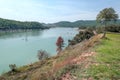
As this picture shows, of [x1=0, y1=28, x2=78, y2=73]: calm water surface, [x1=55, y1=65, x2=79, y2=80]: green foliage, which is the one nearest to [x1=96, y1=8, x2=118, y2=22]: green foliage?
[x1=0, y1=28, x2=78, y2=73]: calm water surface

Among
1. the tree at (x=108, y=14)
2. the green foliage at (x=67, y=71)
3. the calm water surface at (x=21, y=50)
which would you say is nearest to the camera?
the green foliage at (x=67, y=71)

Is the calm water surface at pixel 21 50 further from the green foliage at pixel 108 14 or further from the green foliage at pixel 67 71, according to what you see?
the green foliage at pixel 67 71

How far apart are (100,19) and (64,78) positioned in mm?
35497

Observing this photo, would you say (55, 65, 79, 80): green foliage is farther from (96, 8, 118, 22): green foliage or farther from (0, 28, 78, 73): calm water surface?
(96, 8, 118, 22): green foliage

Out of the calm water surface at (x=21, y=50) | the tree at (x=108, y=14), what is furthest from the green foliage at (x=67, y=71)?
the tree at (x=108, y=14)

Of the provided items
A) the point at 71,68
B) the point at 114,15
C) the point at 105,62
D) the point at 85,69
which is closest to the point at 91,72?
→ the point at 85,69

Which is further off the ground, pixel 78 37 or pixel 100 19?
pixel 100 19

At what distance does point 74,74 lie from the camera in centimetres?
900

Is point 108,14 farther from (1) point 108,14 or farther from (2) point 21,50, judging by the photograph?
(2) point 21,50

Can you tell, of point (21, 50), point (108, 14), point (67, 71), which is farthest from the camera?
point (21, 50)

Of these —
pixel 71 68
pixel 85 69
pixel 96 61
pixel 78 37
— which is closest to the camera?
pixel 85 69

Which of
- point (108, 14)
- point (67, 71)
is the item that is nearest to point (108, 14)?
point (108, 14)

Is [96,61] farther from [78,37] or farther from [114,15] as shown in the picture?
[78,37]

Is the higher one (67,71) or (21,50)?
(67,71)
